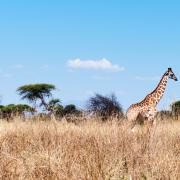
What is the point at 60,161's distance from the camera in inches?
189

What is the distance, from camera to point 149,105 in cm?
1493

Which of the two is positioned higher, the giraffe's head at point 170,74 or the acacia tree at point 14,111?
the giraffe's head at point 170,74

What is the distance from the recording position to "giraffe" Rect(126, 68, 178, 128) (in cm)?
1445

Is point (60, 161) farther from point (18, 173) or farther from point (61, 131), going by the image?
point (61, 131)

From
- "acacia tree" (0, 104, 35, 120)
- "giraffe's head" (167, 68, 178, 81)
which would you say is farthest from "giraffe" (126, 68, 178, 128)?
"acacia tree" (0, 104, 35, 120)

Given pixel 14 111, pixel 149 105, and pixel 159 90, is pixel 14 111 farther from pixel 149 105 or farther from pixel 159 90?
pixel 149 105

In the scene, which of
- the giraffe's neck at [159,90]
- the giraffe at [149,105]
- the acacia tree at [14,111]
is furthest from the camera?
the giraffe's neck at [159,90]

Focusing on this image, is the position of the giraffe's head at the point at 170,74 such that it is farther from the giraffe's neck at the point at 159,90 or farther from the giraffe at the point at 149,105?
the giraffe's neck at the point at 159,90

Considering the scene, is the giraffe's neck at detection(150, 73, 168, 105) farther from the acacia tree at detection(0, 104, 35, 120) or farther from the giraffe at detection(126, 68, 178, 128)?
the acacia tree at detection(0, 104, 35, 120)

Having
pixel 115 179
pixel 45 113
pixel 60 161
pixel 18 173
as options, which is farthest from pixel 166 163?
pixel 45 113

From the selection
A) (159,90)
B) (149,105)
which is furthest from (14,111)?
(149,105)

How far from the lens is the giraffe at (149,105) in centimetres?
1445

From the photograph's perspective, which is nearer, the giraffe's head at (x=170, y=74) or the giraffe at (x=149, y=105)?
the giraffe at (x=149, y=105)

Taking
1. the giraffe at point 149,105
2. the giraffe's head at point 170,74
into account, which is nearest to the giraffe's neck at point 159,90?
the giraffe at point 149,105
